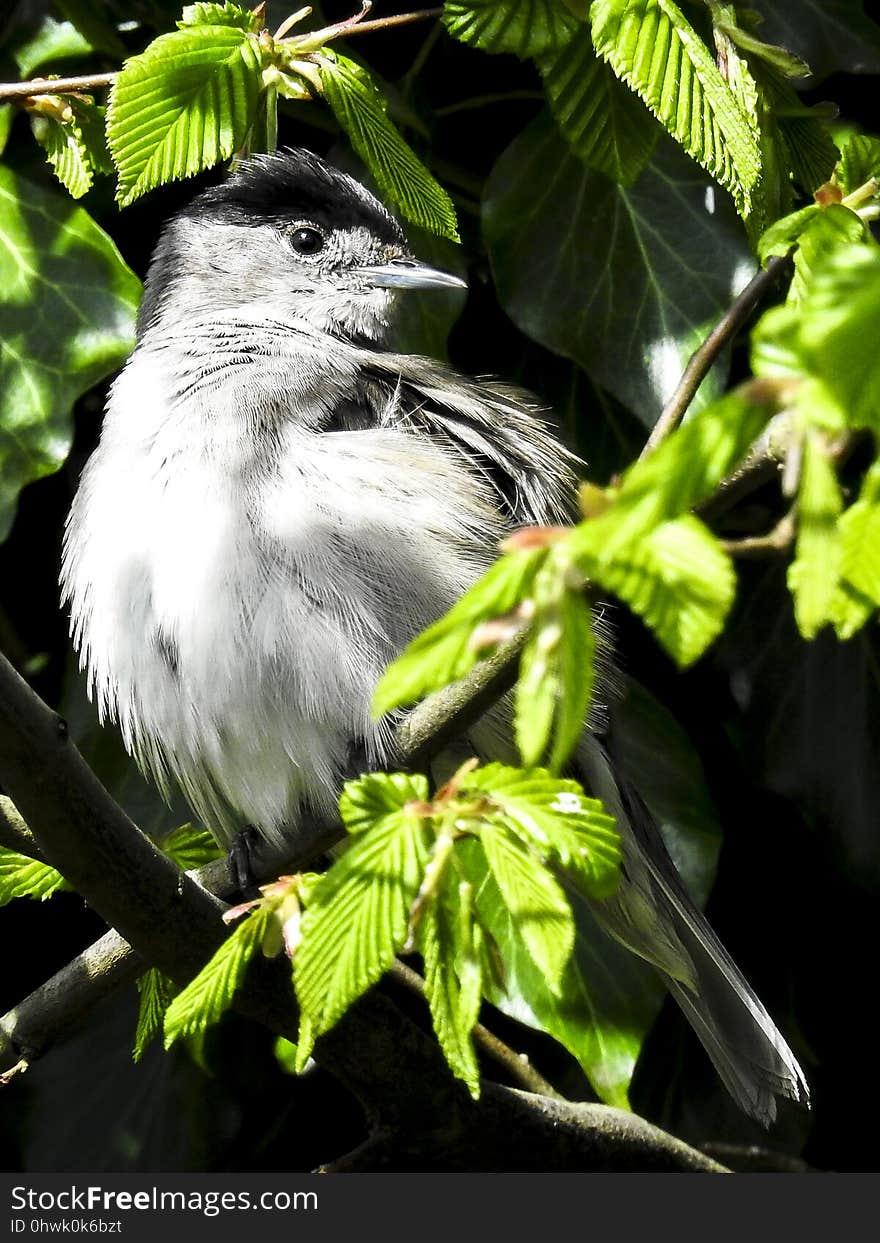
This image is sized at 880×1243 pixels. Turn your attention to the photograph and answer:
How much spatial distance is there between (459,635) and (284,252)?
285cm

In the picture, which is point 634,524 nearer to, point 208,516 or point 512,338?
point 208,516

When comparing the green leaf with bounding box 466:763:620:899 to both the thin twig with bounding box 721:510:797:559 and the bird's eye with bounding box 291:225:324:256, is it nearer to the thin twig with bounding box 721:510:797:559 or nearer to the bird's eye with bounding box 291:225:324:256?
the thin twig with bounding box 721:510:797:559

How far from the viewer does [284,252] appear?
3.75m

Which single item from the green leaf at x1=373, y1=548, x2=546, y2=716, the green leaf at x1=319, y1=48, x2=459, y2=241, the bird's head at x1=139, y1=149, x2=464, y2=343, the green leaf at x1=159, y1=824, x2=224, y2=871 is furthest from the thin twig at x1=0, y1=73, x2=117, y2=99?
the green leaf at x1=373, y1=548, x2=546, y2=716

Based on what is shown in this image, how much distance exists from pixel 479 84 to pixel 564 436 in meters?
0.89

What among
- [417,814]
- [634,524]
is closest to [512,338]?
[417,814]

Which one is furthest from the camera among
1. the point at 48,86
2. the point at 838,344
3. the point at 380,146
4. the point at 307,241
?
the point at 307,241

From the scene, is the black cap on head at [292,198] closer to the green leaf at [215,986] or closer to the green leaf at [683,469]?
the green leaf at [215,986]

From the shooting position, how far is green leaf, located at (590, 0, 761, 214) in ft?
6.52

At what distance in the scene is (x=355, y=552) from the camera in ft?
9.25

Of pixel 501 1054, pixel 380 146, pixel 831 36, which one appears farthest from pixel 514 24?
pixel 501 1054

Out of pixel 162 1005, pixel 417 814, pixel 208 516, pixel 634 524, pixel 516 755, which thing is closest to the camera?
pixel 634 524

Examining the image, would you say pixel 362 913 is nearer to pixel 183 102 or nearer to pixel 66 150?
pixel 183 102

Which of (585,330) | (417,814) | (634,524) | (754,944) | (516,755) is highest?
(634,524)
